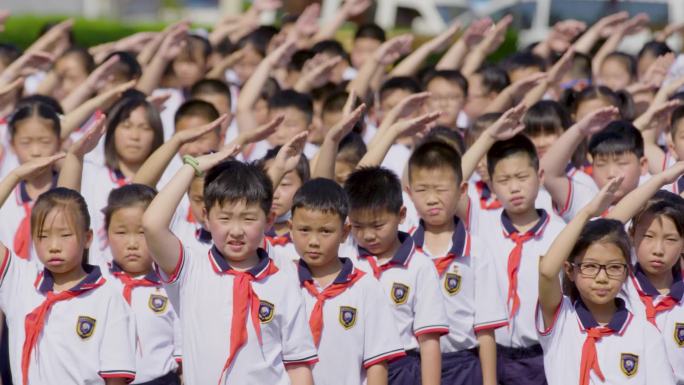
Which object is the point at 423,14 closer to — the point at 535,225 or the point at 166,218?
the point at 535,225

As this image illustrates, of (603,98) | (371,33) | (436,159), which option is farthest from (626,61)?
(436,159)

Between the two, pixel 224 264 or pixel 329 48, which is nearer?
pixel 224 264

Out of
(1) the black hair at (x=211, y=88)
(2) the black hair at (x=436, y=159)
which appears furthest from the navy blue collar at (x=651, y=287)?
(1) the black hair at (x=211, y=88)

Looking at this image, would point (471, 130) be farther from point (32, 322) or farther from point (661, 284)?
point (32, 322)

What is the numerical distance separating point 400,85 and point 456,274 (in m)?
2.58

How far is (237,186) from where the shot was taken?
4805mm

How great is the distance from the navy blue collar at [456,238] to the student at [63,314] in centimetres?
131

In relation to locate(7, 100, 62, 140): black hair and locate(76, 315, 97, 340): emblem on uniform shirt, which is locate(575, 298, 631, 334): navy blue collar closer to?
locate(76, 315, 97, 340): emblem on uniform shirt

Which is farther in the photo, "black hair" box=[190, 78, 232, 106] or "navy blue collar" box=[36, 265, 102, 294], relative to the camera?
"black hair" box=[190, 78, 232, 106]

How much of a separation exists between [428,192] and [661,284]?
1.02m

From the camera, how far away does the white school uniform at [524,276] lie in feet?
19.3

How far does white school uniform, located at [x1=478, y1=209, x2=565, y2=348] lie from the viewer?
5871 mm

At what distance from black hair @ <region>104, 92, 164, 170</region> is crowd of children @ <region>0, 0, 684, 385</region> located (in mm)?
13

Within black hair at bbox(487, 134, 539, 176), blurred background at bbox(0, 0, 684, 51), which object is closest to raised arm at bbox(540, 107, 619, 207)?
black hair at bbox(487, 134, 539, 176)
